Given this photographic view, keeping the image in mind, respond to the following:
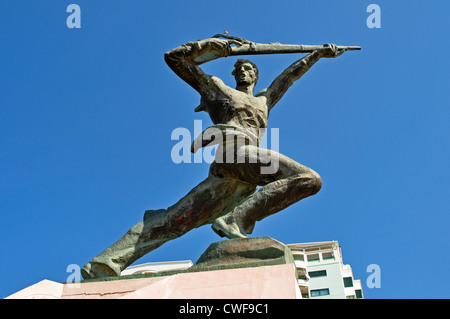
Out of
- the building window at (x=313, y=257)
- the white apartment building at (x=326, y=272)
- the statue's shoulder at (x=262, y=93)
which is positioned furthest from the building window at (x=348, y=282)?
the statue's shoulder at (x=262, y=93)

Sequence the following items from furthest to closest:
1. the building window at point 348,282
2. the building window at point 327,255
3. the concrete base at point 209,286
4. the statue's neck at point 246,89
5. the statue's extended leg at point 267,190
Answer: the building window at point 327,255
the building window at point 348,282
the statue's neck at point 246,89
the statue's extended leg at point 267,190
the concrete base at point 209,286

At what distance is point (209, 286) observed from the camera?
3.68 metres

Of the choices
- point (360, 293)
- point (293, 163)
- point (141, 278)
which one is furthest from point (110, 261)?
point (360, 293)

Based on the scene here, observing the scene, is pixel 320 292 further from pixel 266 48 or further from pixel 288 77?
pixel 266 48

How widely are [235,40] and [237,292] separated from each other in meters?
3.41

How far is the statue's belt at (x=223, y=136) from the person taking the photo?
516cm

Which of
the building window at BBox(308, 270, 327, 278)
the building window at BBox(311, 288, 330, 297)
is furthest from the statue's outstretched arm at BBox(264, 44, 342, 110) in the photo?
the building window at BBox(308, 270, 327, 278)

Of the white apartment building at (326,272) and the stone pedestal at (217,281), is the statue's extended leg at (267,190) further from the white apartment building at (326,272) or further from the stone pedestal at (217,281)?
the white apartment building at (326,272)

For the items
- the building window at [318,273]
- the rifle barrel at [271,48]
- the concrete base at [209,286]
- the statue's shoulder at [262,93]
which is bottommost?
the concrete base at [209,286]

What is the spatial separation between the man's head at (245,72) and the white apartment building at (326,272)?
2772 cm

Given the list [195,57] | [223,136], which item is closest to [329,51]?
[195,57]

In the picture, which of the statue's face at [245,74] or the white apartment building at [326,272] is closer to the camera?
the statue's face at [245,74]

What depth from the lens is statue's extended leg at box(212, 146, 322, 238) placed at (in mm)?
4680
